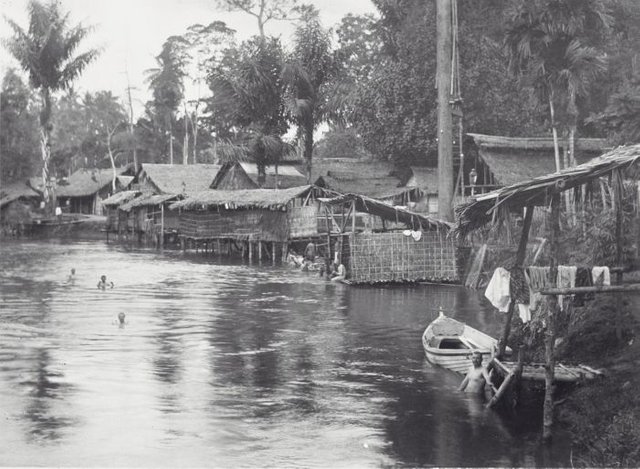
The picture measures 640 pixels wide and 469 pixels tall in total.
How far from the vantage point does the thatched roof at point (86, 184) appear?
5659cm

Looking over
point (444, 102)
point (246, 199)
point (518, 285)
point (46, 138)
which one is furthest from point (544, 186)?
point (46, 138)

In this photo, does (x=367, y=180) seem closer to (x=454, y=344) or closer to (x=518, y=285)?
(x=454, y=344)

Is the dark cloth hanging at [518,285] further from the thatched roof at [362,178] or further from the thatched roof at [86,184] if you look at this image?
the thatched roof at [86,184]

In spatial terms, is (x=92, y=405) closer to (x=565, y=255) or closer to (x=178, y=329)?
(x=178, y=329)

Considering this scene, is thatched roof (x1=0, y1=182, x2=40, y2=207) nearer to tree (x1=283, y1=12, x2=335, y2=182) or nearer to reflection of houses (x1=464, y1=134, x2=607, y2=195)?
tree (x1=283, y1=12, x2=335, y2=182)

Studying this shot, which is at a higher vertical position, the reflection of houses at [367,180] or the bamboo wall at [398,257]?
the reflection of houses at [367,180]

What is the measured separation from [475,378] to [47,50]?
4056cm

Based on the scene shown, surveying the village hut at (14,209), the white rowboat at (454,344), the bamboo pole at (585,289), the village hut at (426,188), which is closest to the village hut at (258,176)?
the village hut at (426,188)

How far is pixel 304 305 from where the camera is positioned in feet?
57.9

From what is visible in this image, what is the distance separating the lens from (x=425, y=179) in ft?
110

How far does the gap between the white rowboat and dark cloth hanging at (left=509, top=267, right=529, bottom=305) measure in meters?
1.05

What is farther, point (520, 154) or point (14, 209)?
point (14, 209)

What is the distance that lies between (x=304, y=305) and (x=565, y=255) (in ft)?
17.8

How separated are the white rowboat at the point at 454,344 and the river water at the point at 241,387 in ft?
0.65
